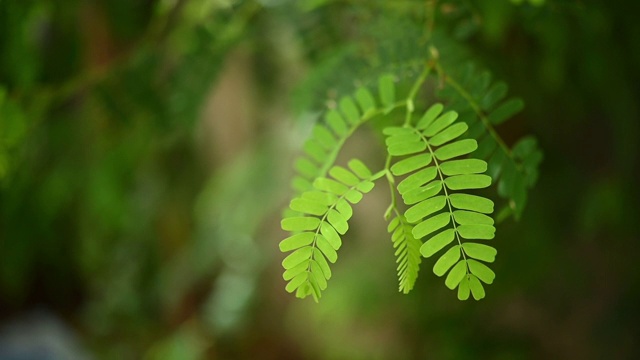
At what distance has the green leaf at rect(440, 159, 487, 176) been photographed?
46 cm

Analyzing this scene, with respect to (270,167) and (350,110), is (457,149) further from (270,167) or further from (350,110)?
(270,167)

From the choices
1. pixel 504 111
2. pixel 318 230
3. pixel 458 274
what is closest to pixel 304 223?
pixel 318 230

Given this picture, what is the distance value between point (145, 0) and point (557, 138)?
846mm

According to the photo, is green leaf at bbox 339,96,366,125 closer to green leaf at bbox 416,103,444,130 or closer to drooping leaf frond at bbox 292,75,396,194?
drooping leaf frond at bbox 292,75,396,194

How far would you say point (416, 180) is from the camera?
46 centimetres

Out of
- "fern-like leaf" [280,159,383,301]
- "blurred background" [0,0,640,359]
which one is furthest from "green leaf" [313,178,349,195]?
"blurred background" [0,0,640,359]

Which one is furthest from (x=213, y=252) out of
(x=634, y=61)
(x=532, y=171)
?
(x=532, y=171)

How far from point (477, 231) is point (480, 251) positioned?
14 mm

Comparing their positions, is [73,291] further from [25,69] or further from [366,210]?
[25,69]

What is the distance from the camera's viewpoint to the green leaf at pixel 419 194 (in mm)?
455

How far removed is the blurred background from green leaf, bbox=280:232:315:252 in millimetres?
277

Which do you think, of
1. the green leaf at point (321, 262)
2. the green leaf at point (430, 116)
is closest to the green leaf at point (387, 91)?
the green leaf at point (430, 116)

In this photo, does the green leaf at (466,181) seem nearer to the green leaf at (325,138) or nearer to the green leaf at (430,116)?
the green leaf at (430,116)

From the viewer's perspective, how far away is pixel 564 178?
4.11 ft
